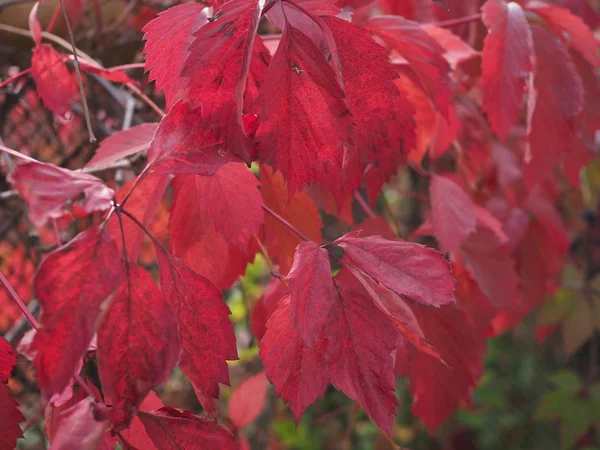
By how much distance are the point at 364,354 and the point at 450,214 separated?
16.0 inches

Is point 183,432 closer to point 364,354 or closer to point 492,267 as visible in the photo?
point 364,354

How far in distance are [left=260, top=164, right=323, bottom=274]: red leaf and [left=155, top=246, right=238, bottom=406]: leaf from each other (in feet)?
0.61

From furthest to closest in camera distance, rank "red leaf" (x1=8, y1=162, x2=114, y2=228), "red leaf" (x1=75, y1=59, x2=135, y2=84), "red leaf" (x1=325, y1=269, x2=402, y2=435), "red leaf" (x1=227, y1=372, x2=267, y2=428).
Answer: "red leaf" (x1=227, y1=372, x2=267, y2=428), "red leaf" (x1=75, y1=59, x2=135, y2=84), "red leaf" (x1=325, y1=269, x2=402, y2=435), "red leaf" (x1=8, y1=162, x2=114, y2=228)

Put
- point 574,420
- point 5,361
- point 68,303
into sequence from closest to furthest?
point 68,303, point 5,361, point 574,420

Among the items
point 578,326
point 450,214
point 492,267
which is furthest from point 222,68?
point 578,326

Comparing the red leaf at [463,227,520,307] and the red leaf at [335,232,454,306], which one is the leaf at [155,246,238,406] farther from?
the red leaf at [463,227,520,307]

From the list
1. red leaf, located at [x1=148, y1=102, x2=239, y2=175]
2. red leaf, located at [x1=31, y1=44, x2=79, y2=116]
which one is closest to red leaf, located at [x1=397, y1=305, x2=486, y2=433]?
red leaf, located at [x1=148, y1=102, x2=239, y2=175]

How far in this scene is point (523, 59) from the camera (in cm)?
77

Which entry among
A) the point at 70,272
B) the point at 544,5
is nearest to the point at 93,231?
the point at 70,272

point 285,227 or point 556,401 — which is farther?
point 556,401

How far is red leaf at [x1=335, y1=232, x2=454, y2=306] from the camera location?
538 mm

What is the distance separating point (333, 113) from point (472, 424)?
2.59 meters

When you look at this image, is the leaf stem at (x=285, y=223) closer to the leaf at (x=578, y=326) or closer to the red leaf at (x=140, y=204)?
the red leaf at (x=140, y=204)

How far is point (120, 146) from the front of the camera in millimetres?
665
